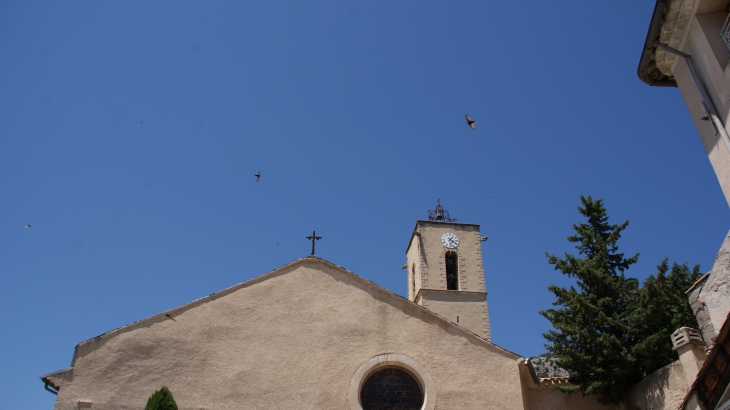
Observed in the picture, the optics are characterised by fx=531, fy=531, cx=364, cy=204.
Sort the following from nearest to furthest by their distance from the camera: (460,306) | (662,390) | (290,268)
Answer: (662,390) → (290,268) → (460,306)

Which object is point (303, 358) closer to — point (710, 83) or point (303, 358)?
point (303, 358)

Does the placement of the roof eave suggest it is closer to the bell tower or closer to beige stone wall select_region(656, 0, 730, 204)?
beige stone wall select_region(656, 0, 730, 204)

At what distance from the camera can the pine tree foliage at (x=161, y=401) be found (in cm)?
1105

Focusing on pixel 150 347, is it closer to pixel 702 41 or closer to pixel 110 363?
pixel 110 363

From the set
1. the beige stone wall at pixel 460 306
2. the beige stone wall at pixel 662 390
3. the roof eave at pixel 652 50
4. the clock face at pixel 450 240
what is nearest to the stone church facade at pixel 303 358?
the beige stone wall at pixel 662 390

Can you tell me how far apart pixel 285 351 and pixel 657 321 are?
9.24 m

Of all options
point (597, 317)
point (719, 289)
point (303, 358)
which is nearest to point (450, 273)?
point (597, 317)

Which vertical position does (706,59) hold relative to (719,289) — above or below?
above

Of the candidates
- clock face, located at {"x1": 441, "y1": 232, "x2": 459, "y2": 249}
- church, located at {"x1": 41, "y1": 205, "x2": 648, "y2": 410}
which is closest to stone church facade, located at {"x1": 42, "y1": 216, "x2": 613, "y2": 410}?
church, located at {"x1": 41, "y1": 205, "x2": 648, "y2": 410}

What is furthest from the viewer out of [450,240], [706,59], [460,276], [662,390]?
[450,240]

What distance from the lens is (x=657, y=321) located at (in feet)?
43.5

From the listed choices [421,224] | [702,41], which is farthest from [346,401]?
[421,224]

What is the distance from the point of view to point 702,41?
8.34 meters

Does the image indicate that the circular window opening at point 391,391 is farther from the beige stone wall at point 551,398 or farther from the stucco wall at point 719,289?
the stucco wall at point 719,289
